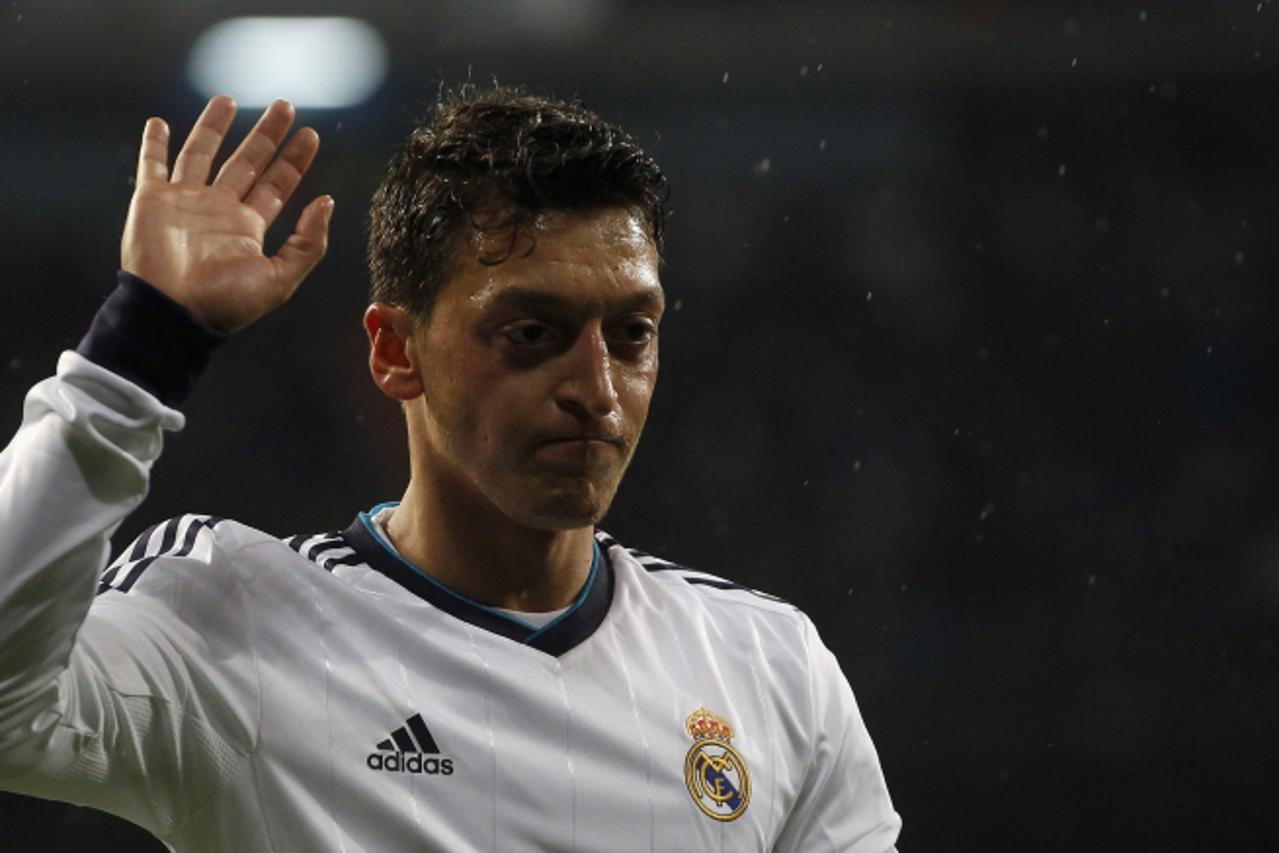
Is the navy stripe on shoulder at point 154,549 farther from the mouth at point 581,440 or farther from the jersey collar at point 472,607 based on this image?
the mouth at point 581,440

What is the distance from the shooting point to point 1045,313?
229 inches

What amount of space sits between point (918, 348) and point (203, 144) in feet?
14.1

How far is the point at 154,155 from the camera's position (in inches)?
64.9

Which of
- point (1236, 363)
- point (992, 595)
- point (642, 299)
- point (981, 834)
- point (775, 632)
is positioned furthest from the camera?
point (1236, 363)

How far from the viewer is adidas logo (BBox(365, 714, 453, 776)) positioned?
1.80 meters

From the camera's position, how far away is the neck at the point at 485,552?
6.48ft

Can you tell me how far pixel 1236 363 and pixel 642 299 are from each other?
4363 mm

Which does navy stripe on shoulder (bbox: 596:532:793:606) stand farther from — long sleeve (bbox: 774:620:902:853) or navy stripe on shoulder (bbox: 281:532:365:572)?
navy stripe on shoulder (bbox: 281:532:365:572)

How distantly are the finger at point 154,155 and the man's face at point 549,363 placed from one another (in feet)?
1.24

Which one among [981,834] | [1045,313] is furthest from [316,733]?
[1045,313]

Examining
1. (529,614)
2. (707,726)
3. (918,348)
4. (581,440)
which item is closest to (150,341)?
(581,440)

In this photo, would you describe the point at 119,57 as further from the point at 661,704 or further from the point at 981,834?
the point at 661,704

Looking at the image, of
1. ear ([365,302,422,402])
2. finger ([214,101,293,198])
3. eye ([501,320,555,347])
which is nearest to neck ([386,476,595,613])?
ear ([365,302,422,402])

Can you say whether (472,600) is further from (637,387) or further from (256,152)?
(256,152)
